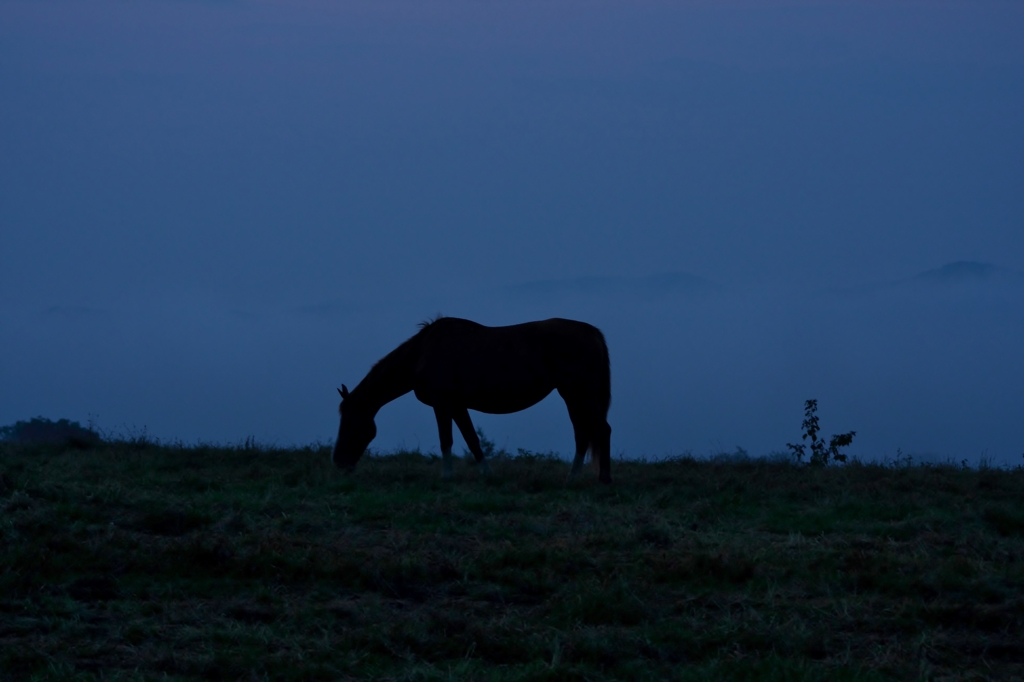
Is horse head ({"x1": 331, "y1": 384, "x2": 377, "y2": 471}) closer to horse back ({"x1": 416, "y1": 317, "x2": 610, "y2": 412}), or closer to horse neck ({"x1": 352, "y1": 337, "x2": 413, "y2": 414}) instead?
horse neck ({"x1": 352, "y1": 337, "x2": 413, "y2": 414})

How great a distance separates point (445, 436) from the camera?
42.6ft

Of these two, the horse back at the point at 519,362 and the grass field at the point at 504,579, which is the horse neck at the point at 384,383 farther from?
the grass field at the point at 504,579

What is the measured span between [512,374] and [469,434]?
92cm

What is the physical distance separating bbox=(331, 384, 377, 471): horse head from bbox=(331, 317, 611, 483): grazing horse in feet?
0.38

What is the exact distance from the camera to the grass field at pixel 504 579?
6285 millimetres

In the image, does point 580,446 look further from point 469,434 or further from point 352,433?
point 352,433

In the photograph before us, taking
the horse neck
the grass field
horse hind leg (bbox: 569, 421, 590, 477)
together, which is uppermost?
the horse neck

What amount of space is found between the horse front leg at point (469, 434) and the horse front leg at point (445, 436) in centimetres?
11

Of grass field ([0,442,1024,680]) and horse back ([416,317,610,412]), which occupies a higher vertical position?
horse back ([416,317,610,412])

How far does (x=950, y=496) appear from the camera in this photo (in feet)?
36.1

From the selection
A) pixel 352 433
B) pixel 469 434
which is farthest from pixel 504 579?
pixel 352 433

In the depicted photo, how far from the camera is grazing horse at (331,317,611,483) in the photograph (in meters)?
12.9

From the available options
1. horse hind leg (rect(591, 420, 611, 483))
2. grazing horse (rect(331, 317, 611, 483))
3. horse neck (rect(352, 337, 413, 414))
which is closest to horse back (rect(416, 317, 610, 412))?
grazing horse (rect(331, 317, 611, 483))

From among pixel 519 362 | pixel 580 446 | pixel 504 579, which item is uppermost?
pixel 519 362
